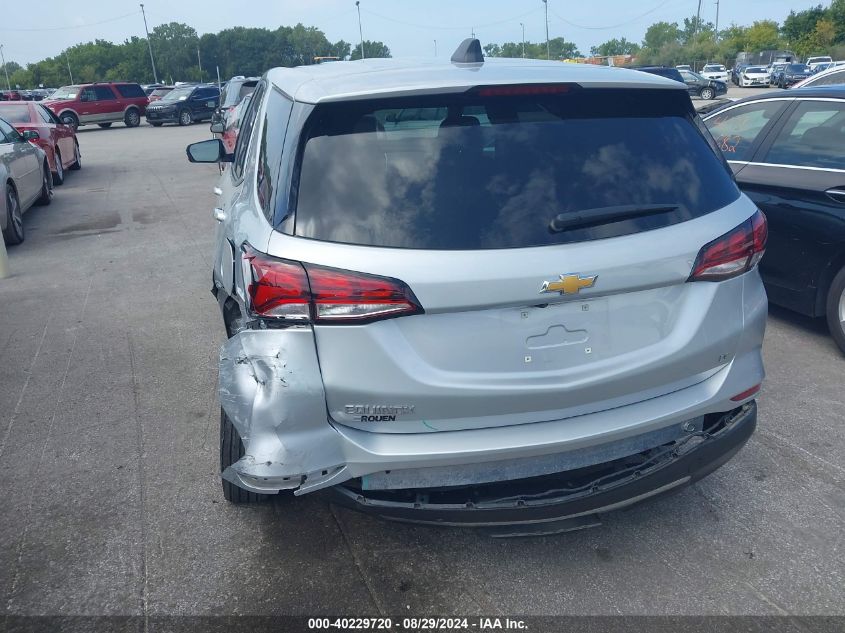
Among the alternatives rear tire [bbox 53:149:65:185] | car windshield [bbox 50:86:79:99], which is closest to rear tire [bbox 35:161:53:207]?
rear tire [bbox 53:149:65:185]

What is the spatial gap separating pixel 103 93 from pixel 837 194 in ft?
110

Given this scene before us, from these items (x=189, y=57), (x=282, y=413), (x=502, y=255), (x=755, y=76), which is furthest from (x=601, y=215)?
(x=189, y=57)

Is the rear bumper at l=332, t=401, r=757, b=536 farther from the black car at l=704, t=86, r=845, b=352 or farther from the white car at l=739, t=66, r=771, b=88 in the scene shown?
the white car at l=739, t=66, r=771, b=88

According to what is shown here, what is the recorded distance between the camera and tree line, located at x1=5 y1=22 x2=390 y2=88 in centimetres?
11275

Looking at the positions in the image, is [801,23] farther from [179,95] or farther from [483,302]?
[483,302]

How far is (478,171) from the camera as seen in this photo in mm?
2555

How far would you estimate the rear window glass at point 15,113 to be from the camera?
13305 mm

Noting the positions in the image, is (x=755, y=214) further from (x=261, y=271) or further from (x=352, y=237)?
(x=261, y=271)

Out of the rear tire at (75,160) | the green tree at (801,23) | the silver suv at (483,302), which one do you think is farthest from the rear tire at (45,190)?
the green tree at (801,23)

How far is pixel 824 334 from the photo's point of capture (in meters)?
5.51

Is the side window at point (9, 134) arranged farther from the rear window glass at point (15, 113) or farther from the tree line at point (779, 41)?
the tree line at point (779, 41)

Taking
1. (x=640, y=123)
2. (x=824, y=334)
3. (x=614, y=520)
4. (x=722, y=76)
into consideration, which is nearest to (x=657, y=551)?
(x=614, y=520)

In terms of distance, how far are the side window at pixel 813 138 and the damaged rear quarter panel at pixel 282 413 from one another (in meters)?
4.10

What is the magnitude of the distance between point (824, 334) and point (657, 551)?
3209 mm
